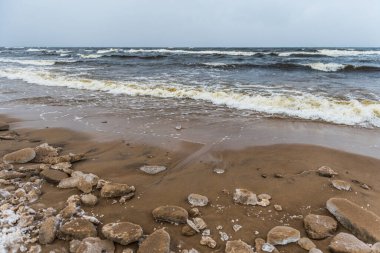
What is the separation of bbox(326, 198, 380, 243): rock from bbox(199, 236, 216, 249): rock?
129cm

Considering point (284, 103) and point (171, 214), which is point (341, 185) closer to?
point (171, 214)

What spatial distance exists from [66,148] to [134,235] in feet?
9.51

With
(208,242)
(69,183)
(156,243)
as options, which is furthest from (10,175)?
(208,242)

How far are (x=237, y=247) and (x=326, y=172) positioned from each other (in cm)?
200

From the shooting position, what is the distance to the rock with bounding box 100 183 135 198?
329 cm

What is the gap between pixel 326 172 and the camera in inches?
153

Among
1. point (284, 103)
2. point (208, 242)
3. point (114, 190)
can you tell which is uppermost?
point (284, 103)

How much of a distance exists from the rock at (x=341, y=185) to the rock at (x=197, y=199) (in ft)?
5.29

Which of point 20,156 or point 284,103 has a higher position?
point 284,103

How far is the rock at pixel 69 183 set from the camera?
3.53 m

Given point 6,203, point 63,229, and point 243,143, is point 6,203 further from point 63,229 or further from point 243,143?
point 243,143

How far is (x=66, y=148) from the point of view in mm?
4957

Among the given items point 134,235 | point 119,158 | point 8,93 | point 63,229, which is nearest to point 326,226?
point 134,235

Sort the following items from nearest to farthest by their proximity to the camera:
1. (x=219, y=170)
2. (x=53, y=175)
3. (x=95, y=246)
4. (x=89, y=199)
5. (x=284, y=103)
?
(x=95, y=246), (x=89, y=199), (x=53, y=175), (x=219, y=170), (x=284, y=103)
